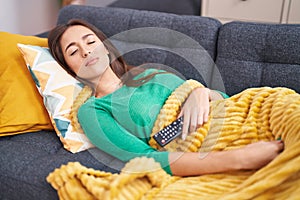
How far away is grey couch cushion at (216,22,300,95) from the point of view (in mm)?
1410

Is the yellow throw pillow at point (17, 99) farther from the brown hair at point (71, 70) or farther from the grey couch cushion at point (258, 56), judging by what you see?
the grey couch cushion at point (258, 56)

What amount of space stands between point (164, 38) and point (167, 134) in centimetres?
65

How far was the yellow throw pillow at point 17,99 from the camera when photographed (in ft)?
4.49

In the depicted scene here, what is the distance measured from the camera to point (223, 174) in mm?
1016

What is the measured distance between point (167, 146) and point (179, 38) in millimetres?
653

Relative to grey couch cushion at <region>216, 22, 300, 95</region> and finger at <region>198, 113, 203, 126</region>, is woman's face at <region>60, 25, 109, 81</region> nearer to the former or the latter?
finger at <region>198, 113, 203, 126</region>

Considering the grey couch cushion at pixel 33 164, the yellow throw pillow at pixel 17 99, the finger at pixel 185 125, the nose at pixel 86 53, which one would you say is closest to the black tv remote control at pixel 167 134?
the finger at pixel 185 125

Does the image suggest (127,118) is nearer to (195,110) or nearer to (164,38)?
(195,110)

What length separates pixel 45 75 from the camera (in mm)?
1392

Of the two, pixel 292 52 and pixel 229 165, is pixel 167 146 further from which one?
pixel 292 52

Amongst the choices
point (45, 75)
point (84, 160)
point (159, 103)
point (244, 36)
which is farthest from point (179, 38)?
point (84, 160)

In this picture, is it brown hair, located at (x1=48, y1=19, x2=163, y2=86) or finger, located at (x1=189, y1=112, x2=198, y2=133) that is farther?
brown hair, located at (x1=48, y1=19, x2=163, y2=86)

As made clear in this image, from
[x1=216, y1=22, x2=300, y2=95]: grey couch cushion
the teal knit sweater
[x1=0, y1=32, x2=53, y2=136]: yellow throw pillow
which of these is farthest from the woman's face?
[x1=216, y1=22, x2=300, y2=95]: grey couch cushion

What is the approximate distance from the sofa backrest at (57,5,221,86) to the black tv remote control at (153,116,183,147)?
45 centimetres
